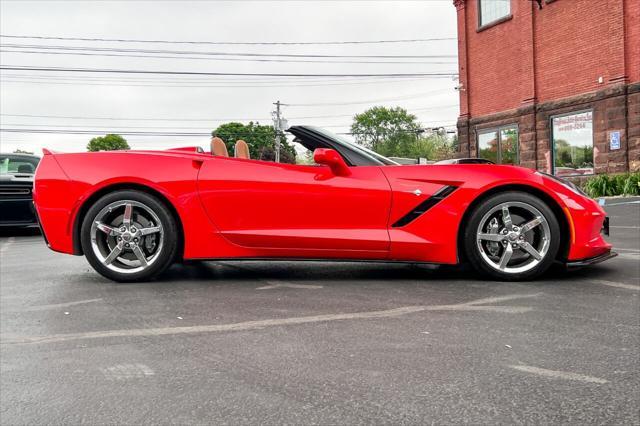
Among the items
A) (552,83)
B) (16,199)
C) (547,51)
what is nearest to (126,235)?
(16,199)

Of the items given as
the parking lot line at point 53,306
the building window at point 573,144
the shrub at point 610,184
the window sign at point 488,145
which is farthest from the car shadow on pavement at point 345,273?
the window sign at point 488,145

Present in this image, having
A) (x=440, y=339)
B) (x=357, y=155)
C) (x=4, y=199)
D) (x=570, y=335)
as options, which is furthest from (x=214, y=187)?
(x=4, y=199)

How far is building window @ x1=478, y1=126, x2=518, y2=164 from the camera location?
2273 cm

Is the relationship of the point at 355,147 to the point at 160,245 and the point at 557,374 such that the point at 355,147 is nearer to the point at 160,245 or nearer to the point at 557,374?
the point at 160,245

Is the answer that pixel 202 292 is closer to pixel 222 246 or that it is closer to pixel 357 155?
pixel 222 246

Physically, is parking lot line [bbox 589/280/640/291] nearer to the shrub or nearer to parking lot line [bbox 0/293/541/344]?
parking lot line [bbox 0/293/541/344]

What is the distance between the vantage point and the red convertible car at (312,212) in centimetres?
427

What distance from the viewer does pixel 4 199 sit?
9.81m

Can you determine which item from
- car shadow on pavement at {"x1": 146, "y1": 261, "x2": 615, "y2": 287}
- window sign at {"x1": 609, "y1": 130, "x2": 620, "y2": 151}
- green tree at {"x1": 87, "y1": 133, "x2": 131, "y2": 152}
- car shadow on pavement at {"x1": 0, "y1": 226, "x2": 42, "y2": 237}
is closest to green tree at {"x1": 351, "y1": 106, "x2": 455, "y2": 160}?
green tree at {"x1": 87, "y1": 133, "x2": 131, "y2": 152}

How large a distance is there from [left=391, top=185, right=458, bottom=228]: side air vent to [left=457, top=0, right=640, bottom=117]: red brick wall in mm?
16668

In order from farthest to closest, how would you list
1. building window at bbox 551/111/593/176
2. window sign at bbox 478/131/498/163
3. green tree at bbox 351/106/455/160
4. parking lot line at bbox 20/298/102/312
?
green tree at bbox 351/106/455/160
window sign at bbox 478/131/498/163
building window at bbox 551/111/593/176
parking lot line at bbox 20/298/102/312

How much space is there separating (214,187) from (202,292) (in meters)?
0.81

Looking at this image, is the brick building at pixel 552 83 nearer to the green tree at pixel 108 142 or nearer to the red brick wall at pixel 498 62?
the red brick wall at pixel 498 62

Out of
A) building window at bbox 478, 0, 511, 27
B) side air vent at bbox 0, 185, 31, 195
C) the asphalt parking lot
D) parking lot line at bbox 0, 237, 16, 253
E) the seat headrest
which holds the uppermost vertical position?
building window at bbox 478, 0, 511, 27
